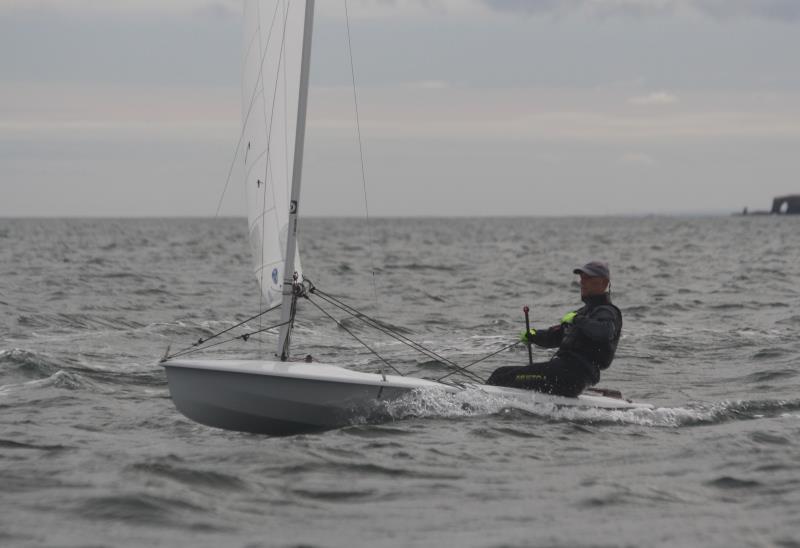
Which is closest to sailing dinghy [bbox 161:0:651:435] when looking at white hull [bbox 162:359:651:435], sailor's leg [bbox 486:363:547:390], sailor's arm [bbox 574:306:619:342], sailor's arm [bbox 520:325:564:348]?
white hull [bbox 162:359:651:435]

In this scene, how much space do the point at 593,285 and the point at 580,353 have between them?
24.5 inches

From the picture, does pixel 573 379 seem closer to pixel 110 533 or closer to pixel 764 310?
pixel 110 533

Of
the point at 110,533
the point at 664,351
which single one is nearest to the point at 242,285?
the point at 664,351

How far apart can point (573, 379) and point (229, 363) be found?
308cm

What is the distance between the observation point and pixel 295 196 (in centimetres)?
934

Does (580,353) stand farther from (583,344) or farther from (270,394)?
(270,394)

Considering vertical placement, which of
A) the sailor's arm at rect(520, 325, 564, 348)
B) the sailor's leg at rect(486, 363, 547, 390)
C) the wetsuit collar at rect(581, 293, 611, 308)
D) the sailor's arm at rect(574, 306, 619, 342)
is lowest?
the sailor's leg at rect(486, 363, 547, 390)

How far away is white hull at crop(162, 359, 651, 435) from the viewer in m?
8.46

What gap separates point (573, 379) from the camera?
9664mm

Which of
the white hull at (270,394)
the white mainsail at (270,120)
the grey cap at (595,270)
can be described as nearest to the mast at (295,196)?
the white mainsail at (270,120)

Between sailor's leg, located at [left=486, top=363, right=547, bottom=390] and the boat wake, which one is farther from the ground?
sailor's leg, located at [left=486, top=363, right=547, bottom=390]

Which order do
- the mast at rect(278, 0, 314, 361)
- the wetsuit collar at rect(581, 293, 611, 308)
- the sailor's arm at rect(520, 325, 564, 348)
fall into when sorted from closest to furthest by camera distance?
the mast at rect(278, 0, 314, 361) → the wetsuit collar at rect(581, 293, 611, 308) → the sailor's arm at rect(520, 325, 564, 348)

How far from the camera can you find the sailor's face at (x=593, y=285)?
955 cm

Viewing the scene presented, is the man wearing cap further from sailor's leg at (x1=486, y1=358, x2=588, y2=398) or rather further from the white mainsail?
the white mainsail
